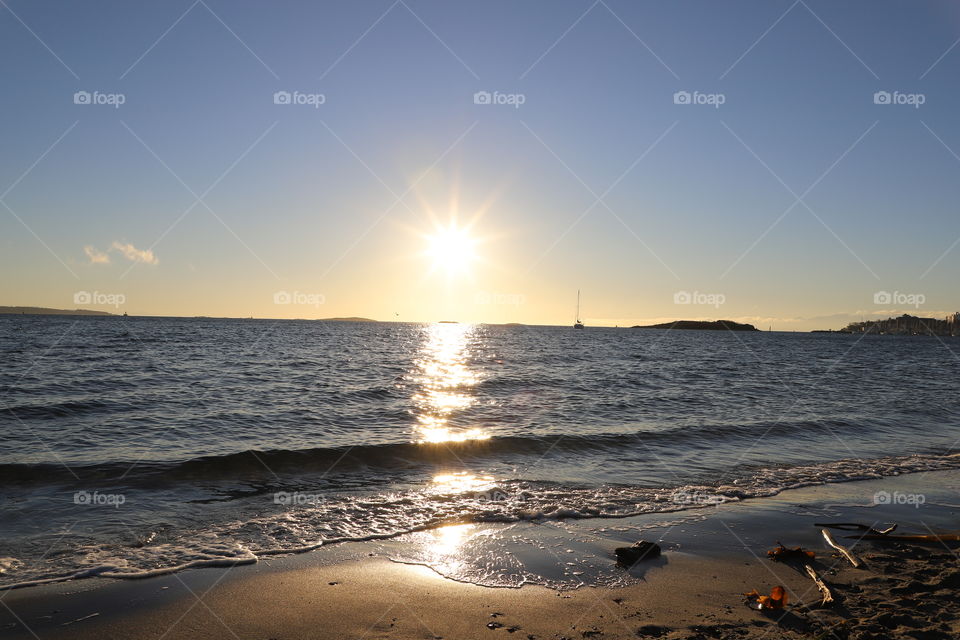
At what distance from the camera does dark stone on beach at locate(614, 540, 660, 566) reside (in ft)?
24.8

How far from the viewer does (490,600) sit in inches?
250

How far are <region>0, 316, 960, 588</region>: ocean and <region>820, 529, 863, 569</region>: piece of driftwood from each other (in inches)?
91.9

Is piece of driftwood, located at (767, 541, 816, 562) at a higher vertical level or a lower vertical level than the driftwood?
lower

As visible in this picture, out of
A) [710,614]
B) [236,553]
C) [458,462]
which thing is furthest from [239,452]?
[710,614]

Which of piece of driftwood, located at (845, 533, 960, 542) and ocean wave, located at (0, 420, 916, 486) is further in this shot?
ocean wave, located at (0, 420, 916, 486)

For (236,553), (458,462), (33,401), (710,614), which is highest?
(33,401)

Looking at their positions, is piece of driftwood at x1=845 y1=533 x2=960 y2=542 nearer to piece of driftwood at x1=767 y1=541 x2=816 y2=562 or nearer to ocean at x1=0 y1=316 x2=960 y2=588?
piece of driftwood at x1=767 y1=541 x2=816 y2=562

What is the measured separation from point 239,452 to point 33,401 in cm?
1121

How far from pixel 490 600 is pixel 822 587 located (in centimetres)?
387

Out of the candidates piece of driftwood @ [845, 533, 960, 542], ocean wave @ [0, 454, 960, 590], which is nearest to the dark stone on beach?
ocean wave @ [0, 454, 960, 590]

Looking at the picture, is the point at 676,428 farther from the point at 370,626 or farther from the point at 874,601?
the point at 370,626

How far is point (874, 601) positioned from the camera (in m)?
6.22

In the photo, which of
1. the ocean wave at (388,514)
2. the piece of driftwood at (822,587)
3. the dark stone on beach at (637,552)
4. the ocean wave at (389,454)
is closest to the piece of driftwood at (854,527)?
the ocean wave at (388,514)

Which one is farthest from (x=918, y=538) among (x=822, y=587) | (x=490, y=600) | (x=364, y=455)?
(x=364, y=455)
